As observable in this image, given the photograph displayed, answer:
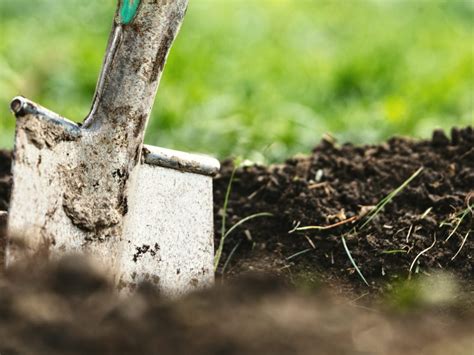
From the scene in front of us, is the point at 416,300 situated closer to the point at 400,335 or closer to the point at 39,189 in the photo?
the point at 400,335

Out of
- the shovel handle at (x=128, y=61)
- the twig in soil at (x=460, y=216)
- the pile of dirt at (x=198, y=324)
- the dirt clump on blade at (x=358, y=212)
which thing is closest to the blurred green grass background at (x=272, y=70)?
the dirt clump on blade at (x=358, y=212)

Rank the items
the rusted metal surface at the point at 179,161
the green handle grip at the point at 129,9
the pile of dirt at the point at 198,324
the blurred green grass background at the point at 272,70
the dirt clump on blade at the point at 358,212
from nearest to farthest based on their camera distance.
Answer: the pile of dirt at the point at 198,324, the green handle grip at the point at 129,9, the rusted metal surface at the point at 179,161, the dirt clump on blade at the point at 358,212, the blurred green grass background at the point at 272,70

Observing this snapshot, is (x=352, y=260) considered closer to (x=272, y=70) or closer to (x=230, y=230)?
(x=230, y=230)

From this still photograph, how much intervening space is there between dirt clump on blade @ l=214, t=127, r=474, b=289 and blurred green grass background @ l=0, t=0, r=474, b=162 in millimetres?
394

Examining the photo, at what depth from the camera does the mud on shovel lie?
77.6 inches

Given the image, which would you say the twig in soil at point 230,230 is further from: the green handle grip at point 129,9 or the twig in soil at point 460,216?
the green handle grip at point 129,9

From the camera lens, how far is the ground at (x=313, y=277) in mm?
1487

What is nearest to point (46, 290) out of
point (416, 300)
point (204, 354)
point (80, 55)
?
point (204, 354)

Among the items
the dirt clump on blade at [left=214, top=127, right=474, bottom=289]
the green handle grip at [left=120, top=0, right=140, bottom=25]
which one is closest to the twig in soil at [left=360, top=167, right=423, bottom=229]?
the dirt clump on blade at [left=214, top=127, right=474, bottom=289]

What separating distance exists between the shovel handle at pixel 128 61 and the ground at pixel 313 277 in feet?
1.64

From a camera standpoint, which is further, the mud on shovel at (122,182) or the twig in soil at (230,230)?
the twig in soil at (230,230)

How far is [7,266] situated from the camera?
1905 mm

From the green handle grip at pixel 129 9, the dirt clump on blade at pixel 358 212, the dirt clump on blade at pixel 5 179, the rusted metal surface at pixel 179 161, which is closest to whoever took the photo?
the green handle grip at pixel 129 9

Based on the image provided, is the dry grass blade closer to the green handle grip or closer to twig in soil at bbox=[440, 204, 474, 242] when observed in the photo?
twig in soil at bbox=[440, 204, 474, 242]
